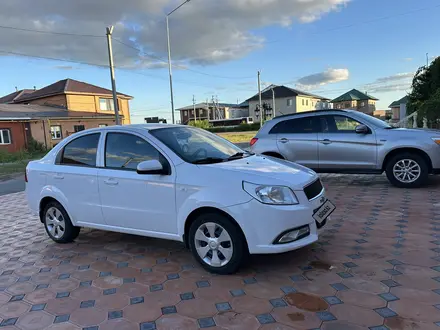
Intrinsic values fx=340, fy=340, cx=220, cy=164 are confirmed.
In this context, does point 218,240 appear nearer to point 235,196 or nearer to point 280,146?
point 235,196

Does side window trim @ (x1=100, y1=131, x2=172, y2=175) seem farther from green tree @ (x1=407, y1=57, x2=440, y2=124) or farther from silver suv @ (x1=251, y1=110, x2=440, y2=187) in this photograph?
green tree @ (x1=407, y1=57, x2=440, y2=124)

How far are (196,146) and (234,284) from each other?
1.67 m

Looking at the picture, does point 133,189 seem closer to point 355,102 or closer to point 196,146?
point 196,146

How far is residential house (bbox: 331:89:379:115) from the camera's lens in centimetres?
7558

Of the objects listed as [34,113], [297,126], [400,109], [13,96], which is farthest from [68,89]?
[297,126]

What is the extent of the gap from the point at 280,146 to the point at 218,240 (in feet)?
16.6

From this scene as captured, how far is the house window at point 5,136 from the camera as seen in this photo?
2961 cm

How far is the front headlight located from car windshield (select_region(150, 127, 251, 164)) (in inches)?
26.9

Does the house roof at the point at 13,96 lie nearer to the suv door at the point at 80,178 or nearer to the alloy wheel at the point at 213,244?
the suv door at the point at 80,178

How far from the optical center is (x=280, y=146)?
26.9ft

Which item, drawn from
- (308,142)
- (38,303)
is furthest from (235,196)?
(308,142)

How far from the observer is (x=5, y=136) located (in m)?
29.9

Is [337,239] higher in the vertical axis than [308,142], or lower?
lower

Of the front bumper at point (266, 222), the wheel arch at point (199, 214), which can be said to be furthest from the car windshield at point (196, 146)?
the front bumper at point (266, 222)
